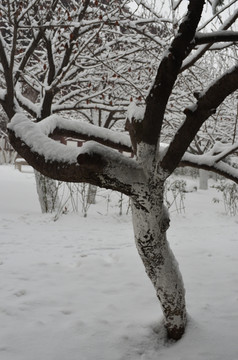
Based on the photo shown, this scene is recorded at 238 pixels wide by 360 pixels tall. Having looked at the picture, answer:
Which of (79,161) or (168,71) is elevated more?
(168,71)

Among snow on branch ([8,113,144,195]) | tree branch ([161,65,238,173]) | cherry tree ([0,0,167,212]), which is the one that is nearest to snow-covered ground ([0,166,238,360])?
snow on branch ([8,113,144,195])

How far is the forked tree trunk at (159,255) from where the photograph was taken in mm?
1724

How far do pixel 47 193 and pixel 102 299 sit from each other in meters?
4.35

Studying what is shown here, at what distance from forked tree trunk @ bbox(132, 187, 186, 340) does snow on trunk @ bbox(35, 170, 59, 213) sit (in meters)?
4.95

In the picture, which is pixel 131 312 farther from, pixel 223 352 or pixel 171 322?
pixel 223 352

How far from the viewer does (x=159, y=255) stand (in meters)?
1.79

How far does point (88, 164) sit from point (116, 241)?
342 centimetres

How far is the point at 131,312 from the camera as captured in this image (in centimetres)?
229

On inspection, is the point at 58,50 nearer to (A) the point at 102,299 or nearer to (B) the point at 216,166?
(B) the point at 216,166

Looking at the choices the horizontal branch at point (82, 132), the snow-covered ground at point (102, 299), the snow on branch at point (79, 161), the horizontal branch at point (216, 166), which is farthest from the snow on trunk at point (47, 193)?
the snow on branch at point (79, 161)

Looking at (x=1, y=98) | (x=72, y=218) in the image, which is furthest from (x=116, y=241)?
(x=1, y=98)

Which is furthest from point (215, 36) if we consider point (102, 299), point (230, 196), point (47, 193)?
point (230, 196)

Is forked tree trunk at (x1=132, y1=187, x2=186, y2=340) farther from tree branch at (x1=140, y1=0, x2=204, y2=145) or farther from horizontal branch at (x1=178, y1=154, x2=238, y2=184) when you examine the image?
horizontal branch at (x1=178, y1=154, x2=238, y2=184)

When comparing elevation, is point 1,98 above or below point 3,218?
above
